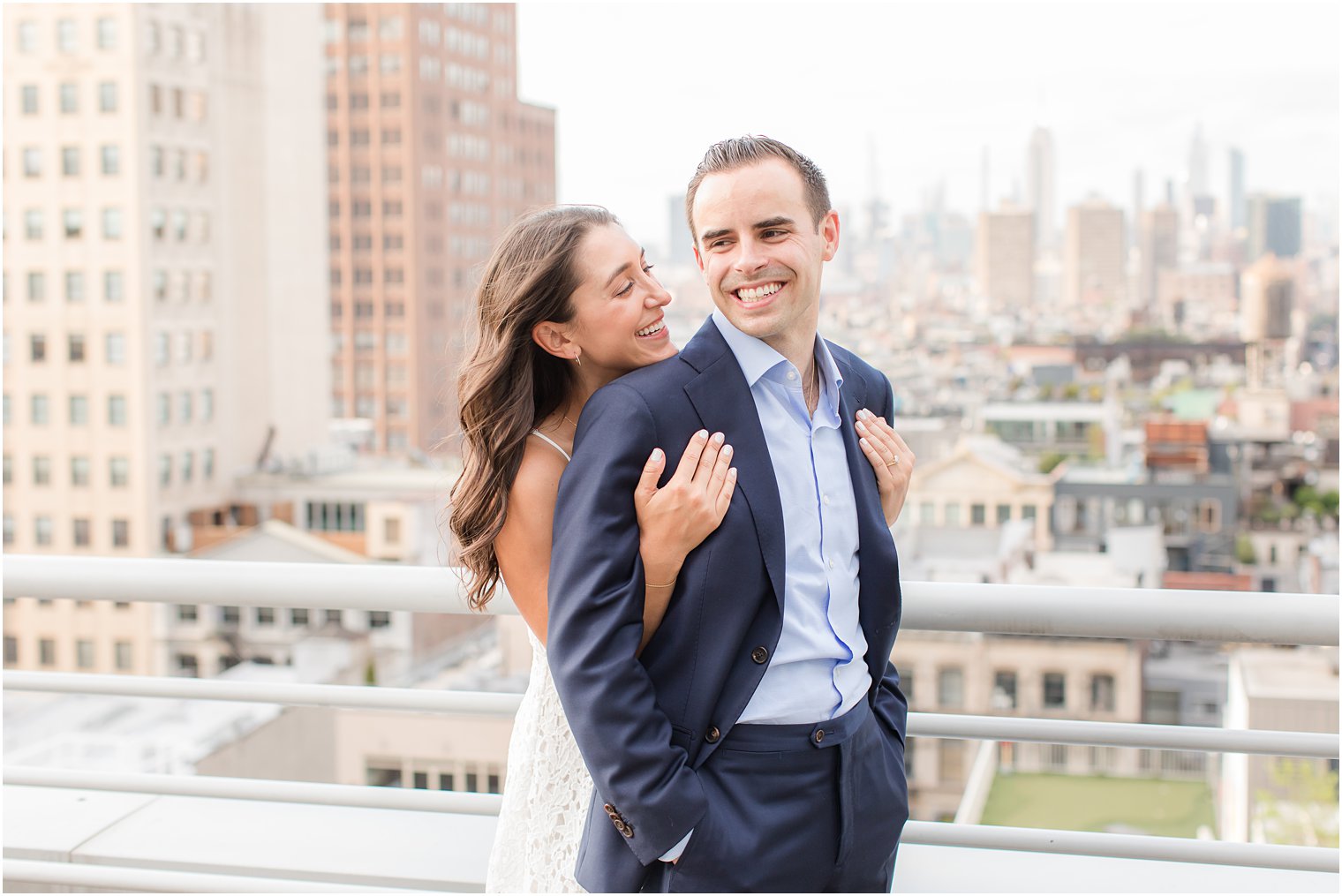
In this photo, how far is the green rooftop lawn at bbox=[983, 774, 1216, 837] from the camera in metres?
33.0

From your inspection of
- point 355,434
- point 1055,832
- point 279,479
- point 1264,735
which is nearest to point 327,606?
point 1055,832

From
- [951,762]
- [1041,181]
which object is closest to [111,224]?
[951,762]

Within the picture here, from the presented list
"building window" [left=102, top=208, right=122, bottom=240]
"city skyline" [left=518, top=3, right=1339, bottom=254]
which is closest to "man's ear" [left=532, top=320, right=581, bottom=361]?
"building window" [left=102, top=208, right=122, bottom=240]

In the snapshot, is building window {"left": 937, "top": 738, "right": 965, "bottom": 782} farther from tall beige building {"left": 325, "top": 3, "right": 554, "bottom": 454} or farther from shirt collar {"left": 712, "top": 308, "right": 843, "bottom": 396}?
shirt collar {"left": 712, "top": 308, "right": 843, "bottom": 396}

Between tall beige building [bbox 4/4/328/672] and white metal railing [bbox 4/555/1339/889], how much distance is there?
148 feet

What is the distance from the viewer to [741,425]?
4.61 feet

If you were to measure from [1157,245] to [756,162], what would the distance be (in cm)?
8837

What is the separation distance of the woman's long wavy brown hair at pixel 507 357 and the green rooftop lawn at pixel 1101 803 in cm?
3304

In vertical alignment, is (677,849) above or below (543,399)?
below

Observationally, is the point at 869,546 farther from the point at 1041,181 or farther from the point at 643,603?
the point at 1041,181

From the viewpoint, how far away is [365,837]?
2.11 metres

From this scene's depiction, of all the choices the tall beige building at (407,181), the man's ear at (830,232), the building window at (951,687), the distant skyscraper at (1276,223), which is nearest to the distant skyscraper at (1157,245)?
the distant skyscraper at (1276,223)

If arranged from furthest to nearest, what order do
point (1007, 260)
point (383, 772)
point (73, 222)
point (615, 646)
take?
point (1007, 260) < point (73, 222) < point (383, 772) < point (615, 646)

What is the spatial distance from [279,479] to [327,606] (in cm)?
4781
